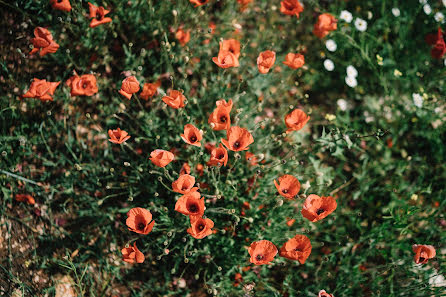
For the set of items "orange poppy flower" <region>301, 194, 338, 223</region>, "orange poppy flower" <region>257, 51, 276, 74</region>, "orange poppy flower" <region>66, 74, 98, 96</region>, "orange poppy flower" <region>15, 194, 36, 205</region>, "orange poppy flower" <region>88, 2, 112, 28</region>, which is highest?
"orange poppy flower" <region>88, 2, 112, 28</region>

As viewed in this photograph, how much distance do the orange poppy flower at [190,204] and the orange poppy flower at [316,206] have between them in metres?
0.59

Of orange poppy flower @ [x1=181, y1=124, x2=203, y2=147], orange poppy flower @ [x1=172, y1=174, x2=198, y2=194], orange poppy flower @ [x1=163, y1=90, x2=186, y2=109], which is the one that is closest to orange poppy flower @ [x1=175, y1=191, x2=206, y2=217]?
orange poppy flower @ [x1=172, y1=174, x2=198, y2=194]

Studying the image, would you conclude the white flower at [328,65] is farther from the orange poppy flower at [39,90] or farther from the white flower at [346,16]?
the orange poppy flower at [39,90]

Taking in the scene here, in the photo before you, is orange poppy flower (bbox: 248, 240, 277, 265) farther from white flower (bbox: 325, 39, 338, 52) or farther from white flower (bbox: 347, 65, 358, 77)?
white flower (bbox: 325, 39, 338, 52)

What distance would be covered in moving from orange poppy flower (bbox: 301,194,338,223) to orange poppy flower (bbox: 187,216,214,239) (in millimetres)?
547

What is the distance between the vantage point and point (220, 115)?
208cm

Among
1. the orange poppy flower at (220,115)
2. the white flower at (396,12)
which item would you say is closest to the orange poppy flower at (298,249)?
the orange poppy flower at (220,115)

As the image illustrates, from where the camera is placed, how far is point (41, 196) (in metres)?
2.68

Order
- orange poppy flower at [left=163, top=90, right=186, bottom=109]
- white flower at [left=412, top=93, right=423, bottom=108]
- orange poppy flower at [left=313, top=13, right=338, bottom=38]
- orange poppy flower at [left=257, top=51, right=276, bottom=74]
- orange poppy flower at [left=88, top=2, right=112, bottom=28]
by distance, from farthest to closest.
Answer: white flower at [left=412, top=93, right=423, bottom=108]
orange poppy flower at [left=313, top=13, right=338, bottom=38]
orange poppy flower at [left=88, top=2, right=112, bottom=28]
orange poppy flower at [left=257, top=51, right=276, bottom=74]
orange poppy flower at [left=163, top=90, right=186, bottom=109]

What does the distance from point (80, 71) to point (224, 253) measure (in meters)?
2.02

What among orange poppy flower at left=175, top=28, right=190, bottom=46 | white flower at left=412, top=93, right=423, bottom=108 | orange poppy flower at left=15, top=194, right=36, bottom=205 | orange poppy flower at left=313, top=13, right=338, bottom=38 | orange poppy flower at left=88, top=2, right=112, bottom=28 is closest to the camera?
orange poppy flower at left=88, top=2, right=112, bottom=28

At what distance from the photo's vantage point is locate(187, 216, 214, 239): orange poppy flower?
6.00 ft

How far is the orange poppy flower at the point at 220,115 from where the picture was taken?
201cm

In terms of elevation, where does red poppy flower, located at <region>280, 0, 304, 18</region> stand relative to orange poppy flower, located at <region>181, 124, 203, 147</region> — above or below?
above
